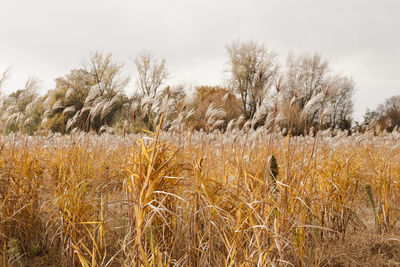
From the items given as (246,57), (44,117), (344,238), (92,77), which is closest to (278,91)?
(344,238)

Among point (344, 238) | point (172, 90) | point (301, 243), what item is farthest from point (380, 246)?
point (172, 90)

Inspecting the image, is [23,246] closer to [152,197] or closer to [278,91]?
[152,197]

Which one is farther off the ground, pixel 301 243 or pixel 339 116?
pixel 339 116

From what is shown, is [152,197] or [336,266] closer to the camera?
[152,197]

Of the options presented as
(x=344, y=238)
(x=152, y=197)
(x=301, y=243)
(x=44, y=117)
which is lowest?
(x=344, y=238)

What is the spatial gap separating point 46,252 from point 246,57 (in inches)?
1143

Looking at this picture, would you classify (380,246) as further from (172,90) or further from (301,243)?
(172,90)

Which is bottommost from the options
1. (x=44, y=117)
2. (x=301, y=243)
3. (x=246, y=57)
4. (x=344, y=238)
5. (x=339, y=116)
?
(x=344, y=238)

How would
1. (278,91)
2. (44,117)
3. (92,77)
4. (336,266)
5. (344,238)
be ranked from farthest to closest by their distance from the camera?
(92,77), (44,117), (344,238), (336,266), (278,91)

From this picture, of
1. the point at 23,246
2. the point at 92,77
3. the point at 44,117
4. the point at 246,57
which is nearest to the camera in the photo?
the point at 23,246

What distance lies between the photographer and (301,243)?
6.22ft

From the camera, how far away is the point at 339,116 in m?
34.7

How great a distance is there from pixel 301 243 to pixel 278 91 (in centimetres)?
106

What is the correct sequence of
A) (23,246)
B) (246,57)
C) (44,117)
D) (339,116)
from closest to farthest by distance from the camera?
(23,246) → (44,117) → (246,57) → (339,116)
